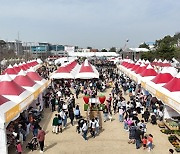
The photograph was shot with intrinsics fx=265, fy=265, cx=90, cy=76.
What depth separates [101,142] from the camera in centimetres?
1095

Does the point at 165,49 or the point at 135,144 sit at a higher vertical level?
the point at 165,49

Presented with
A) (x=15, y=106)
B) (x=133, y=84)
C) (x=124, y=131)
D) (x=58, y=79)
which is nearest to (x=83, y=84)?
(x=58, y=79)

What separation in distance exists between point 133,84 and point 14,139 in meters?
14.2

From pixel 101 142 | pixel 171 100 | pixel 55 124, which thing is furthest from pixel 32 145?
pixel 171 100

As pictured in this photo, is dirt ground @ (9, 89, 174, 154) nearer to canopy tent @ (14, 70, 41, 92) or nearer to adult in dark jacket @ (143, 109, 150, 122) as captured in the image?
adult in dark jacket @ (143, 109, 150, 122)

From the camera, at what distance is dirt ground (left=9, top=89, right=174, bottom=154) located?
32.9 feet

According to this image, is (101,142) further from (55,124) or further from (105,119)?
(105,119)

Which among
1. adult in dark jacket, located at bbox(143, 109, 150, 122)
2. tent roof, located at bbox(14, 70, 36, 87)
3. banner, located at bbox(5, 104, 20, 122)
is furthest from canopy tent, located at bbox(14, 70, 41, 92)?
adult in dark jacket, located at bbox(143, 109, 150, 122)

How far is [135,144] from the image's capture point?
10680 mm

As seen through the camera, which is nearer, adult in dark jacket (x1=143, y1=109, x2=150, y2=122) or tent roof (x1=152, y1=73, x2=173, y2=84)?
adult in dark jacket (x1=143, y1=109, x2=150, y2=122)

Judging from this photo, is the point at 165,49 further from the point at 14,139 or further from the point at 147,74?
the point at 14,139

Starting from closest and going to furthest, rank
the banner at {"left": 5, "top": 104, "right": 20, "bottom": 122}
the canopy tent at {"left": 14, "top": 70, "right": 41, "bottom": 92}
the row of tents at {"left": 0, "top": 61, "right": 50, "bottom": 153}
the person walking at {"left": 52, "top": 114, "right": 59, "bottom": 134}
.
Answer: the row of tents at {"left": 0, "top": 61, "right": 50, "bottom": 153}, the banner at {"left": 5, "top": 104, "right": 20, "bottom": 122}, the person walking at {"left": 52, "top": 114, "right": 59, "bottom": 134}, the canopy tent at {"left": 14, "top": 70, "right": 41, "bottom": 92}

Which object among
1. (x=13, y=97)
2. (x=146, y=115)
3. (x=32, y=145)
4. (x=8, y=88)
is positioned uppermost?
(x=8, y=88)

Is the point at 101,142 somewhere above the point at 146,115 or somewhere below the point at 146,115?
below
